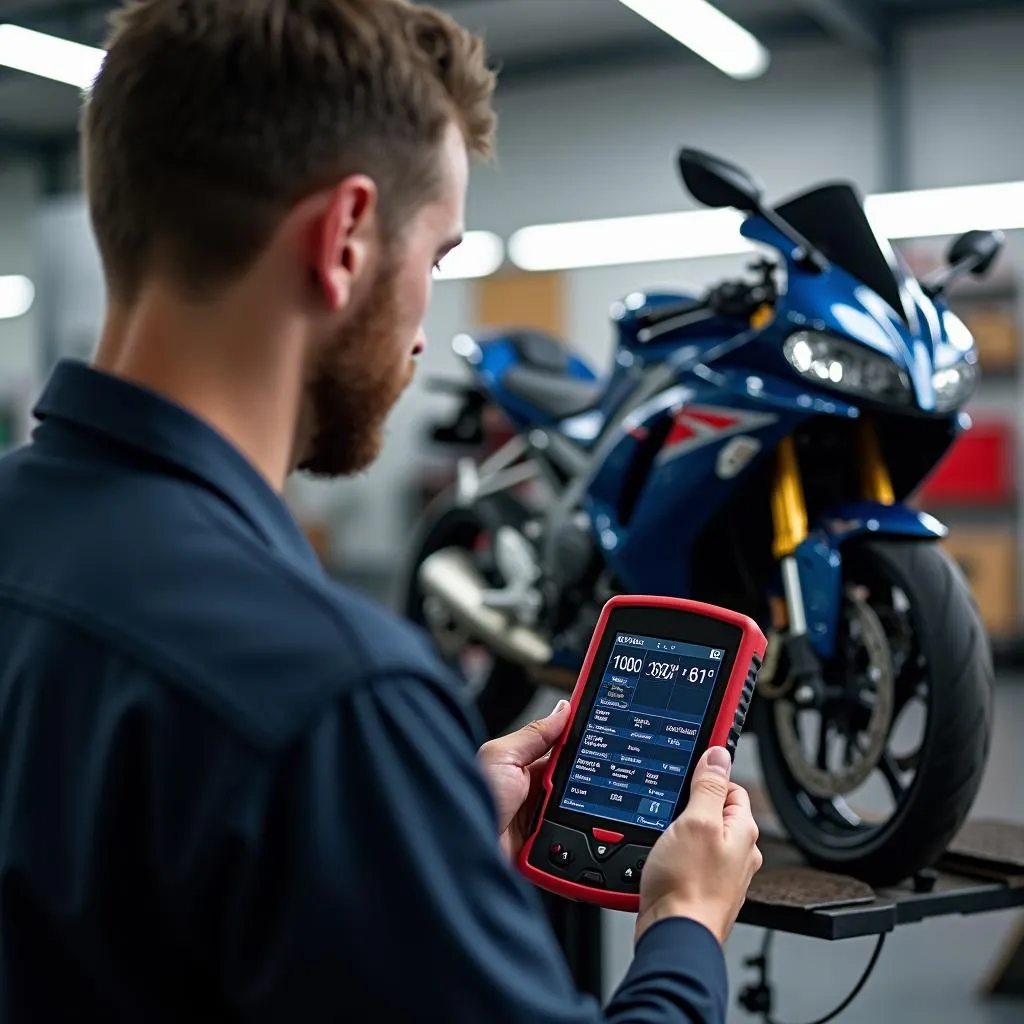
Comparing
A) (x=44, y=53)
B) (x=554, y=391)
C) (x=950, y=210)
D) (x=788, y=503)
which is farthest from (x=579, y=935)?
(x=950, y=210)

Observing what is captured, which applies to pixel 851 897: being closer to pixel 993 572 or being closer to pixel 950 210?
pixel 993 572

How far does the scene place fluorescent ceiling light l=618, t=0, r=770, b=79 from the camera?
7.83 m

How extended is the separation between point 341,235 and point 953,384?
1.76m

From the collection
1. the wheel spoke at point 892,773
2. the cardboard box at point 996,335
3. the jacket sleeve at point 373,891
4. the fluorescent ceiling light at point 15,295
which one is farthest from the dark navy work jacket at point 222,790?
the fluorescent ceiling light at point 15,295

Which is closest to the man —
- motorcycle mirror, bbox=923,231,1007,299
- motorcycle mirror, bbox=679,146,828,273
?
motorcycle mirror, bbox=679,146,828,273

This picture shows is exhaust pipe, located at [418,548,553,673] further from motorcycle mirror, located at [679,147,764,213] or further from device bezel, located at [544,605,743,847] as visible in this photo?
device bezel, located at [544,605,743,847]

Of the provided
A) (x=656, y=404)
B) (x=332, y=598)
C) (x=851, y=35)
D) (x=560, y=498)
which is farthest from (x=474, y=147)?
→ (x=851, y=35)

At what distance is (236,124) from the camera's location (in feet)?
2.60

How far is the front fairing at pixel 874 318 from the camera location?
234 centimetres

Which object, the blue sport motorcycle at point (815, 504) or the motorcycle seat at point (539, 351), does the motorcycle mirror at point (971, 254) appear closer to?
the blue sport motorcycle at point (815, 504)

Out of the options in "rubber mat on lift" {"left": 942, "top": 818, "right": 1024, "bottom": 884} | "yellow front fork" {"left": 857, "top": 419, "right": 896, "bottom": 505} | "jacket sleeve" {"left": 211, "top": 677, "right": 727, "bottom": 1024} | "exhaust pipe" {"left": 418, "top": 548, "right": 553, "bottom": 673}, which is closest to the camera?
"jacket sleeve" {"left": 211, "top": 677, "right": 727, "bottom": 1024}

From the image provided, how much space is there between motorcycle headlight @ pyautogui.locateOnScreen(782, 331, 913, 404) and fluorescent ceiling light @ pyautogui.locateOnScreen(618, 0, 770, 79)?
18.7 feet

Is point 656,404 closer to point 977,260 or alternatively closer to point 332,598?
point 977,260

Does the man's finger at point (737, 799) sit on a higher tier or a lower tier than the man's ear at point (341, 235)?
lower
